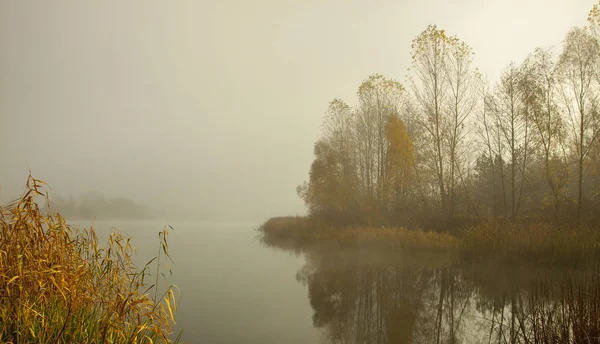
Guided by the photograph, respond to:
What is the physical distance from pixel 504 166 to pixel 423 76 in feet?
36.8

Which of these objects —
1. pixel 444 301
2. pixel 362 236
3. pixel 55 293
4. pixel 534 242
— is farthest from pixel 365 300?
pixel 362 236

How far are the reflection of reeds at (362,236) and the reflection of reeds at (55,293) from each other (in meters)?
13.8

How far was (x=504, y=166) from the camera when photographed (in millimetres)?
26906

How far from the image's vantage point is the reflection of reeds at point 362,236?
16.0m

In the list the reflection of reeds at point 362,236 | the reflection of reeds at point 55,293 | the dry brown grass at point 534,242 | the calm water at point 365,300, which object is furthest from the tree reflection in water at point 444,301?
the reflection of reeds at point 55,293

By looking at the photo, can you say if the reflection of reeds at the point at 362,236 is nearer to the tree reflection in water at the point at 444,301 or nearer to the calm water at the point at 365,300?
the calm water at the point at 365,300

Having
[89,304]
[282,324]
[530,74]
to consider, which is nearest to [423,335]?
[282,324]

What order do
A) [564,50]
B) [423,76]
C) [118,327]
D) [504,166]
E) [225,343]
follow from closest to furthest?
[118,327]
[225,343]
[564,50]
[423,76]
[504,166]

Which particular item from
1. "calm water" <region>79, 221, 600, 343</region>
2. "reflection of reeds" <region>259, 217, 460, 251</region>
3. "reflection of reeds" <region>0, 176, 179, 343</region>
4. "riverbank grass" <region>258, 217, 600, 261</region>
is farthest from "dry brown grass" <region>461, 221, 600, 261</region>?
"reflection of reeds" <region>0, 176, 179, 343</region>

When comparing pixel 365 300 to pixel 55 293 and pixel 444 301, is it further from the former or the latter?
pixel 55 293

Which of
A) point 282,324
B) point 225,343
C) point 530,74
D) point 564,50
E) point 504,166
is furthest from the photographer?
point 504,166

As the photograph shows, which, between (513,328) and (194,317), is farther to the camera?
(194,317)

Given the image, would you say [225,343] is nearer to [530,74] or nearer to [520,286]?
[520,286]

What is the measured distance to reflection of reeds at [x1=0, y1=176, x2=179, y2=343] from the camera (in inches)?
145
